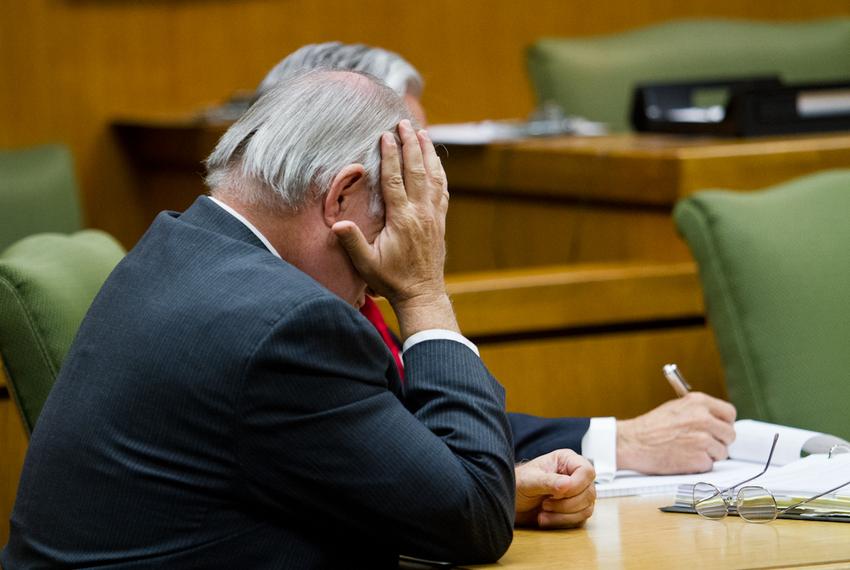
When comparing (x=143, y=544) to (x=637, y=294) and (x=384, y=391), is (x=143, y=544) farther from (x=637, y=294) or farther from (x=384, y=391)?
(x=637, y=294)

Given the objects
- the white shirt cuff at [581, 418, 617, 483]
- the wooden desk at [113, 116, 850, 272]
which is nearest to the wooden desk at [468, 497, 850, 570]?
the white shirt cuff at [581, 418, 617, 483]

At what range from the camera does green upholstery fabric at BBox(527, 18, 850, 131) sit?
4.54 meters

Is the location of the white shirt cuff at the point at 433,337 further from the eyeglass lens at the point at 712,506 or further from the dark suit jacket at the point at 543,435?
the dark suit jacket at the point at 543,435

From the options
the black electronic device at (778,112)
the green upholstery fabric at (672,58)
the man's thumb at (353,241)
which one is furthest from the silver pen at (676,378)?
the green upholstery fabric at (672,58)

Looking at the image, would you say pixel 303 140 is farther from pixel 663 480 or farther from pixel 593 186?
pixel 593 186

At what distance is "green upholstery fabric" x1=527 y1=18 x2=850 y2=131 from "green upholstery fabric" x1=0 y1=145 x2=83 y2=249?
59.0 inches

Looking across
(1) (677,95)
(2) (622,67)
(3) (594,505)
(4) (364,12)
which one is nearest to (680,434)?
(3) (594,505)

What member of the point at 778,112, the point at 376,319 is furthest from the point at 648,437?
the point at 778,112

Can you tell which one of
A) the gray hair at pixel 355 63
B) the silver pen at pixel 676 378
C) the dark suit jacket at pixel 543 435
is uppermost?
the gray hair at pixel 355 63

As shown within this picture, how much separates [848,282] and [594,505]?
85cm

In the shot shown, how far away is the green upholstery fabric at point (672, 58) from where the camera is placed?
4535mm

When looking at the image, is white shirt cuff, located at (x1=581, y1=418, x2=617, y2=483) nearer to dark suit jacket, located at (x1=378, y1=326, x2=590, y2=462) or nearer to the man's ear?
dark suit jacket, located at (x1=378, y1=326, x2=590, y2=462)

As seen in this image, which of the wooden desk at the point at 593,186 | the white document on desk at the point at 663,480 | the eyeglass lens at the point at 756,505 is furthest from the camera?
the wooden desk at the point at 593,186

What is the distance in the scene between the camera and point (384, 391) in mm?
1523
